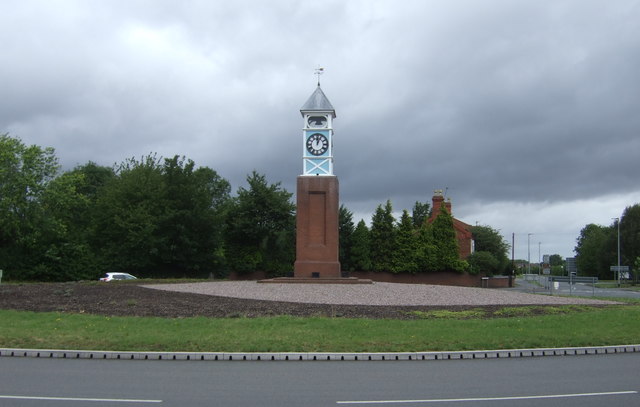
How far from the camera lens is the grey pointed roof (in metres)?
36.9

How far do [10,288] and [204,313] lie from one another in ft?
36.0

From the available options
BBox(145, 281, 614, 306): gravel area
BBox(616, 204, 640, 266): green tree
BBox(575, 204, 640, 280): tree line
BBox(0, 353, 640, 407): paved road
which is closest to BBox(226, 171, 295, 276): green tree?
BBox(145, 281, 614, 306): gravel area

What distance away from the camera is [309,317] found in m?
18.2

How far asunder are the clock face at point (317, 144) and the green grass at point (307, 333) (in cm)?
1908

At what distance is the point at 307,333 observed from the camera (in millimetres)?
15297

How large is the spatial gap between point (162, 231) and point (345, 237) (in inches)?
611

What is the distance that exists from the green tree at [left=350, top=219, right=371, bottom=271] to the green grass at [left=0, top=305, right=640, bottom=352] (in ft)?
106

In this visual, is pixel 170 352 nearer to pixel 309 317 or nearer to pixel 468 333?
pixel 309 317

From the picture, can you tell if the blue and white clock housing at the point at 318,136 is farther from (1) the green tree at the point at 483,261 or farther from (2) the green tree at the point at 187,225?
(1) the green tree at the point at 483,261

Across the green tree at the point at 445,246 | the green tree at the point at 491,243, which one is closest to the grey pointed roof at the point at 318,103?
the green tree at the point at 445,246

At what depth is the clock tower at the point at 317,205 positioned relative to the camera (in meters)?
35.6

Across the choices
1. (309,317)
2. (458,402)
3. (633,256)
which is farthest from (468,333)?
(633,256)

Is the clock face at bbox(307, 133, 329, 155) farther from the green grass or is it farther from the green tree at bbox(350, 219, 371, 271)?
the green grass

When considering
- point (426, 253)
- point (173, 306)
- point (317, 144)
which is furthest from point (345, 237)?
point (173, 306)
